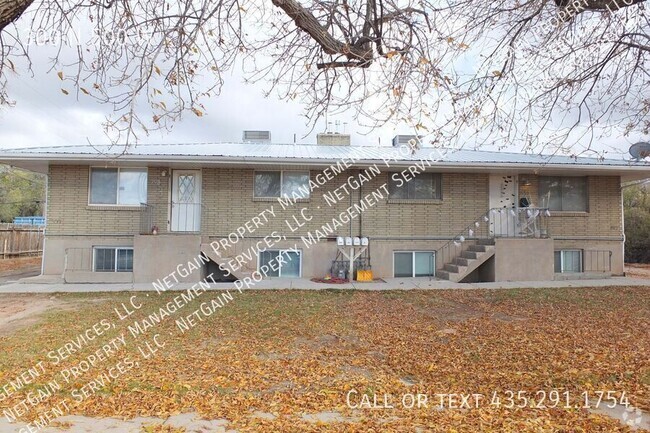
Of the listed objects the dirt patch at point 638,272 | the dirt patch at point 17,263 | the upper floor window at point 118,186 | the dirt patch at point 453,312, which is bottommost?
the dirt patch at point 453,312

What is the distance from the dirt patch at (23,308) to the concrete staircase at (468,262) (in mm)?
9570

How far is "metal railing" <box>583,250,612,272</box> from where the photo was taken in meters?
13.3

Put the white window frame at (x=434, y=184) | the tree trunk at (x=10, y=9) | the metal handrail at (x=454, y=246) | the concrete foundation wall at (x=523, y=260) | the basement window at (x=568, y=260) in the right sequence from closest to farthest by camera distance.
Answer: the tree trunk at (x=10, y=9) → the concrete foundation wall at (x=523, y=260) → the metal handrail at (x=454, y=246) → the white window frame at (x=434, y=184) → the basement window at (x=568, y=260)

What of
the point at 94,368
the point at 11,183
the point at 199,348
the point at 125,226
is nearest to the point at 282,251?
the point at 125,226

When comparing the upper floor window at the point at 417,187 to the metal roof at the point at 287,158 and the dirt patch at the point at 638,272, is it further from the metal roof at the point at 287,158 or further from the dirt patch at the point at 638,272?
the dirt patch at the point at 638,272

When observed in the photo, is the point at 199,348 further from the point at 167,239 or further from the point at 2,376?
the point at 167,239

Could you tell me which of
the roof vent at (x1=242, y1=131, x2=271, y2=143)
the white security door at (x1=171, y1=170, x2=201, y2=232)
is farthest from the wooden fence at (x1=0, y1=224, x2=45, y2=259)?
the roof vent at (x1=242, y1=131, x2=271, y2=143)

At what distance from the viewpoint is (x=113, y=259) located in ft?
40.4

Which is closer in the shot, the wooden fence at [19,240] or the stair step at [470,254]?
the stair step at [470,254]

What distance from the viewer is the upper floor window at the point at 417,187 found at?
42.8 ft

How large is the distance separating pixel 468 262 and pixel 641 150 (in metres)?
5.19

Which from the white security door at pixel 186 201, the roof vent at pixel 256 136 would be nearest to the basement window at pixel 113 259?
the white security door at pixel 186 201

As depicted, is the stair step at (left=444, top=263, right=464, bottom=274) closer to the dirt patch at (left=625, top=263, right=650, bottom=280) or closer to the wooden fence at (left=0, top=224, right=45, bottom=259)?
the dirt patch at (left=625, top=263, right=650, bottom=280)

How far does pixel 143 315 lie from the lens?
780 centimetres
